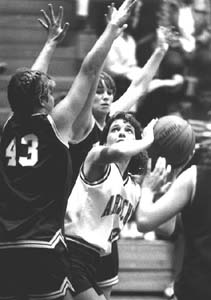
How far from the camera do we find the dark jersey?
19.1ft

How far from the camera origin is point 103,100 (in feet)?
23.9

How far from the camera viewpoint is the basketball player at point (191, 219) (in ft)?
17.7

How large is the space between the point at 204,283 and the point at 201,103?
5.67m

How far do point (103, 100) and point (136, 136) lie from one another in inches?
24.3

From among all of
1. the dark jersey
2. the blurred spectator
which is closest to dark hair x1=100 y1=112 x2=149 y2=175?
the dark jersey

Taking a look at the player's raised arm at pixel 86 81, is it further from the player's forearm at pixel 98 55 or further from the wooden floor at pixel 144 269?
the wooden floor at pixel 144 269

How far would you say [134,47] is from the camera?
1055 centimetres

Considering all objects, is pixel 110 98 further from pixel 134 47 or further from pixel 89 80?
pixel 134 47

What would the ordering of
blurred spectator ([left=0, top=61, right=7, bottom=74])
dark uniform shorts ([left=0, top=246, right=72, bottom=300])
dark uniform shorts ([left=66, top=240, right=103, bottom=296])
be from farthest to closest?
blurred spectator ([left=0, top=61, right=7, bottom=74]) < dark uniform shorts ([left=66, top=240, right=103, bottom=296]) < dark uniform shorts ([left=0, top=246, right=72, bottom=300])

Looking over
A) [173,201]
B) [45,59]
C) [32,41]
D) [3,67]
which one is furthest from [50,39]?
[32,41]

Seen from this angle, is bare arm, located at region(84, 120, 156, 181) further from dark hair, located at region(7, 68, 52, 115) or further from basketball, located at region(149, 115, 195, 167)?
dark hair, located at region(7, 68, 52, 115)

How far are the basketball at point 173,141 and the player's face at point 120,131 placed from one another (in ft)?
0.57

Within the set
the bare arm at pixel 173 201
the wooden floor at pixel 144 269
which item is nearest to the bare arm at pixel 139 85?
the wooden floor at pixel 144 269

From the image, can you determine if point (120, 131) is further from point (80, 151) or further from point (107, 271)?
point (107, 271)
